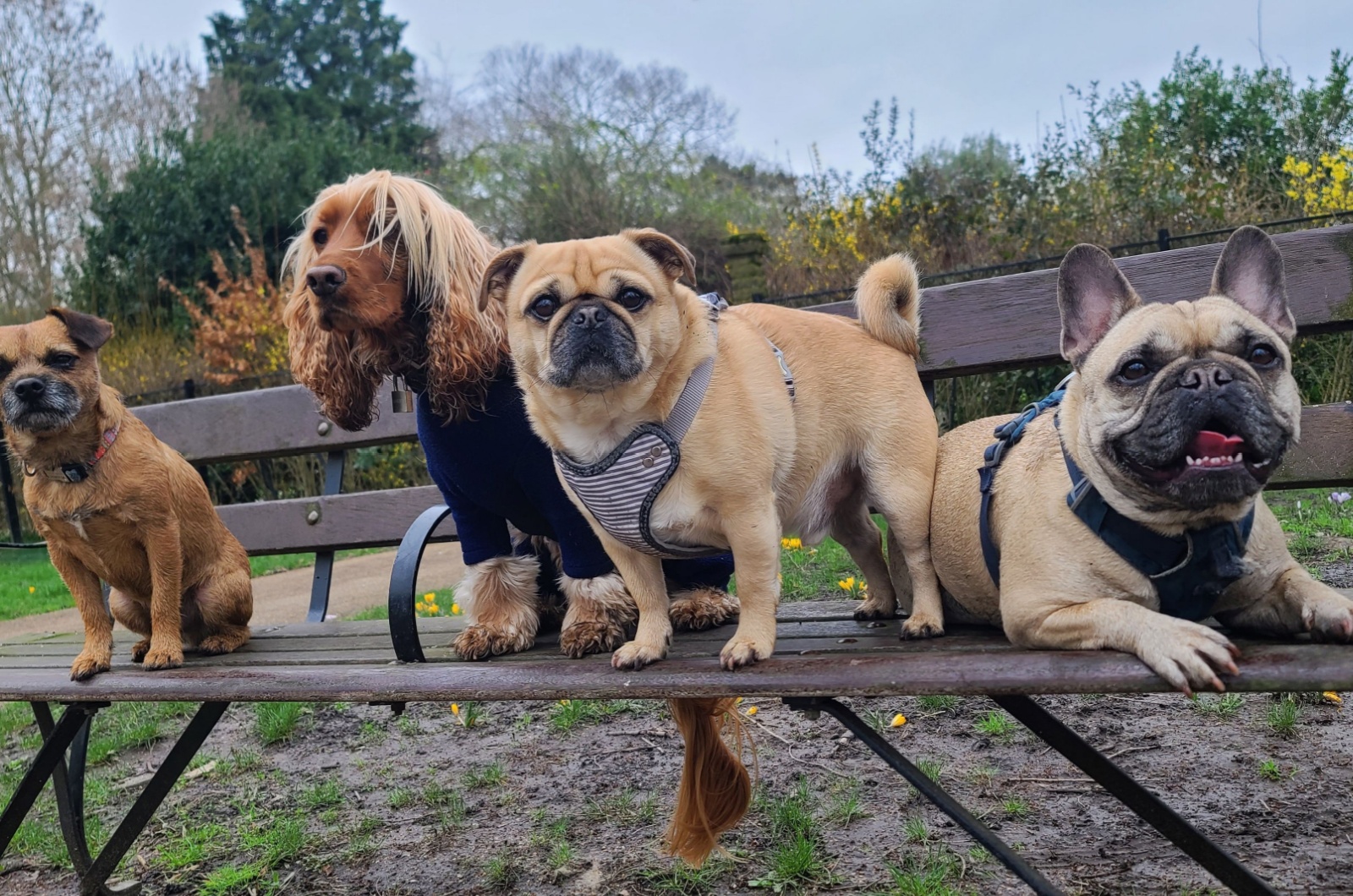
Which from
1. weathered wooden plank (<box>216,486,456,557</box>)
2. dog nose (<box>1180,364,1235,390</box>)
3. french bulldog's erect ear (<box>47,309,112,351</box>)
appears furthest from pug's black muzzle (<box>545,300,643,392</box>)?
weathered wooden plank (<box>216,486,456,557</box>)

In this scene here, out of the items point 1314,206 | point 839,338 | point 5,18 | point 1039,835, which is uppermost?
point 5,18

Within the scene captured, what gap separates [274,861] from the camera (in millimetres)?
3090

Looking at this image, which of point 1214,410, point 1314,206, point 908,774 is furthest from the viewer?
point 1314,206

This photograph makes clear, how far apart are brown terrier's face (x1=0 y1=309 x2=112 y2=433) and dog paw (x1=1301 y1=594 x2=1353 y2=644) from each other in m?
2.89

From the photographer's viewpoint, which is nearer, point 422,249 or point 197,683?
point 197,683

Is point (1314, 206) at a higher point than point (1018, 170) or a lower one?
lower

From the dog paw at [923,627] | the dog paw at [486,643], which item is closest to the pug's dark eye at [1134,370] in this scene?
the dog paw at [923,627]

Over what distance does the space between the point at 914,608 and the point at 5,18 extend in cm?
1786

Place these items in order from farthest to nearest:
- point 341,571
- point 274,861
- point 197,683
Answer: point 341,571 < point 274,861 < point 197,683

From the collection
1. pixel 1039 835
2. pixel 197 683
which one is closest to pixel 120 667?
pixel 197 683

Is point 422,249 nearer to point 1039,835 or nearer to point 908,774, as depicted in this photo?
point 908,774

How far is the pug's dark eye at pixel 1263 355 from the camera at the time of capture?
5.87 feet

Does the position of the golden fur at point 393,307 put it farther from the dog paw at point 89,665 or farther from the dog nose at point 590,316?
the dog paw at point 89,665

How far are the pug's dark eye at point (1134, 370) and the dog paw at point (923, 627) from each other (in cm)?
66
